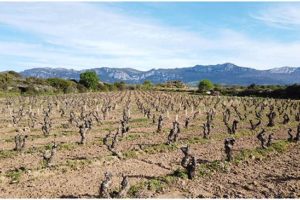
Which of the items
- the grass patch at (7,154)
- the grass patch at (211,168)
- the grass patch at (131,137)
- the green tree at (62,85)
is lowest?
the green tree at (62,85)

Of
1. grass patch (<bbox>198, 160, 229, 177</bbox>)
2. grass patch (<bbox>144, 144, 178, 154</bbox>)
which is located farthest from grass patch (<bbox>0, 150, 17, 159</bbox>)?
grass patch (<bbox>198, 160, 229, 177</bbox>)

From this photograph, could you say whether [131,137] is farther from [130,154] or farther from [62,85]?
[62,85]

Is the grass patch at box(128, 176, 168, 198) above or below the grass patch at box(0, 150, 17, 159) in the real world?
above

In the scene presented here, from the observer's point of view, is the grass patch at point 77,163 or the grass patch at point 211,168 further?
the grass patch at point 77,163

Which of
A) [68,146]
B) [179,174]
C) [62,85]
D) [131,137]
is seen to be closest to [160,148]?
[131,137]

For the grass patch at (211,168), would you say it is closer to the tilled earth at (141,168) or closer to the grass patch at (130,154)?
the tilled earth at (141,168)

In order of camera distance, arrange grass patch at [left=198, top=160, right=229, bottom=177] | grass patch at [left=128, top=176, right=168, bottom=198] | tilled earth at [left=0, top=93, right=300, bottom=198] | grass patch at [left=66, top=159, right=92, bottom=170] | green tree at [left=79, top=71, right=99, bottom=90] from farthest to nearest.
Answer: green tree at [left=79, top=71, right=99, bottom=90], grass patch at [left=66, top=159, right=92, bottom=170], grass patch at [left=198, top=160, right=229, bottom=177], tilled earth at [left=0, top=93, right=300, bottom=198], grass patch at [left=128, top=176, right=168, bottom=198]

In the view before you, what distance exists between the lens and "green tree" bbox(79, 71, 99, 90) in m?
138

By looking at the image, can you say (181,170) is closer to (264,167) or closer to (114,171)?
(114,171)

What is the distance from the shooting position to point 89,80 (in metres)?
140

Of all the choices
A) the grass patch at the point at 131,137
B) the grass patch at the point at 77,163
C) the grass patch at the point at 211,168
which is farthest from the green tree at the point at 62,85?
the grass patch at the point at 211,168

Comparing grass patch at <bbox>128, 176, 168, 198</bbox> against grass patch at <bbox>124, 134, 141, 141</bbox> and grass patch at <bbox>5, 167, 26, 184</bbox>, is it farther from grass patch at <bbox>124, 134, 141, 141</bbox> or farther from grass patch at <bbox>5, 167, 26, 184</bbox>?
grass patch at <bbox>124, 134, 141, 141</bbox>

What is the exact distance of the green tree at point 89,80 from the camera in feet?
454

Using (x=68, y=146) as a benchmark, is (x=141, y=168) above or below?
above
